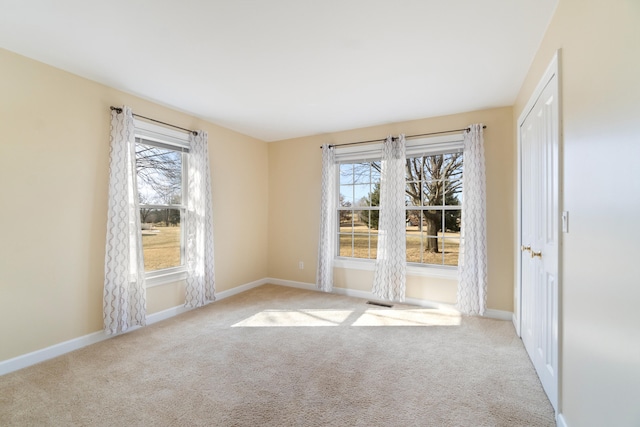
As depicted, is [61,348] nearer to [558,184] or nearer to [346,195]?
[346,195]

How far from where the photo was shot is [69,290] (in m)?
2.64

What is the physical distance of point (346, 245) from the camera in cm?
466

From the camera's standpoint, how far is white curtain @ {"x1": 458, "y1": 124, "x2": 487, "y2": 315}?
345cm

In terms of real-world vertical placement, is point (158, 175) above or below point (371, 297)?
above

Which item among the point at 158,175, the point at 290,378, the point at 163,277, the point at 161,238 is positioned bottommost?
the point at 290,378

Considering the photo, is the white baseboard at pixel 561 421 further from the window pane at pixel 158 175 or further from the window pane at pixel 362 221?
the window pane at pixel 158 175

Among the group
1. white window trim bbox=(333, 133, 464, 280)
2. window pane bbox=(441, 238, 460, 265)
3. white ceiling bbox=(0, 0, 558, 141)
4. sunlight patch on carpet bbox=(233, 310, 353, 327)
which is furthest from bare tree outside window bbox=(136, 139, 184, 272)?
window pane bbox=(441, 238, 460, 265)

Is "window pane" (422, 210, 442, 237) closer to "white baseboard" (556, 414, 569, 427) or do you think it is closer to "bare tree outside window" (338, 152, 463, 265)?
"bare tree outside window" (338, 152, 463, 265)

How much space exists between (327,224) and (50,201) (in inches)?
129

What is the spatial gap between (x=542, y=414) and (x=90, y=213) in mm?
4151

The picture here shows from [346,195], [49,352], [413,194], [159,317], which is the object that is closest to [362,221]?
[346,195]

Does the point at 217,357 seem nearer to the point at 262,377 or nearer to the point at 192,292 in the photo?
the point at 262,377

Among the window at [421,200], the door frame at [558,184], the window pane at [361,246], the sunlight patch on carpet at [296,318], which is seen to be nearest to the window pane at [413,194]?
the window at [421,200]

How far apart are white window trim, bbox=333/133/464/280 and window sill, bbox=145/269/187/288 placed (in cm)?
231
